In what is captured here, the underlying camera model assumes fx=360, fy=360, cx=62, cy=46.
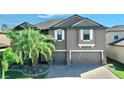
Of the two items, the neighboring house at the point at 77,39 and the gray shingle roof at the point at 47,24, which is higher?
the gray shingle roof at the point at 47,24

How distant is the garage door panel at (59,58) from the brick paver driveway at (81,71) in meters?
0.11

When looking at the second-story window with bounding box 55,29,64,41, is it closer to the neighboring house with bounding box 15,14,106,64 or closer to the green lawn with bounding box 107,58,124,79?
the neighboring house with bounding box 15,14,106,64

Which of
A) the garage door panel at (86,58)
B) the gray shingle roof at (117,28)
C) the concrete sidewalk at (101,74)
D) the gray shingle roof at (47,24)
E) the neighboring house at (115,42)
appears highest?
the gray shingle roof at (47,24)

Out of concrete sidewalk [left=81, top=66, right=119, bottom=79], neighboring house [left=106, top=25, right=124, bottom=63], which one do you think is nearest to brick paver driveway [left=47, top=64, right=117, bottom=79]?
concrete sidewalk [left=81, top=66, right=119, bottom=79]

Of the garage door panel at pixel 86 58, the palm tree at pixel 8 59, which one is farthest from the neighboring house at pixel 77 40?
the palm tree at pixel 8 59

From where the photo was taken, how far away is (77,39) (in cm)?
725

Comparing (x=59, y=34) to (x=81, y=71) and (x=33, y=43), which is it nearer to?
(x=33, y=43)

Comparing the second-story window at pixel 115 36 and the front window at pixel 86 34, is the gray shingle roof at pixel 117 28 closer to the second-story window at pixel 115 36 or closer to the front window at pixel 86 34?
the second-story window at pixel 115 36

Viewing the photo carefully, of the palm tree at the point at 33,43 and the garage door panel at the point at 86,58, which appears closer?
the palm tree at the point at 33,43

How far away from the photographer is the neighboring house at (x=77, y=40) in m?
7.13

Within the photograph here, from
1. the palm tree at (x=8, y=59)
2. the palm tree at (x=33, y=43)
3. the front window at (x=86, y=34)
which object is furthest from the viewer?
the front window at (x=86, y=34)
